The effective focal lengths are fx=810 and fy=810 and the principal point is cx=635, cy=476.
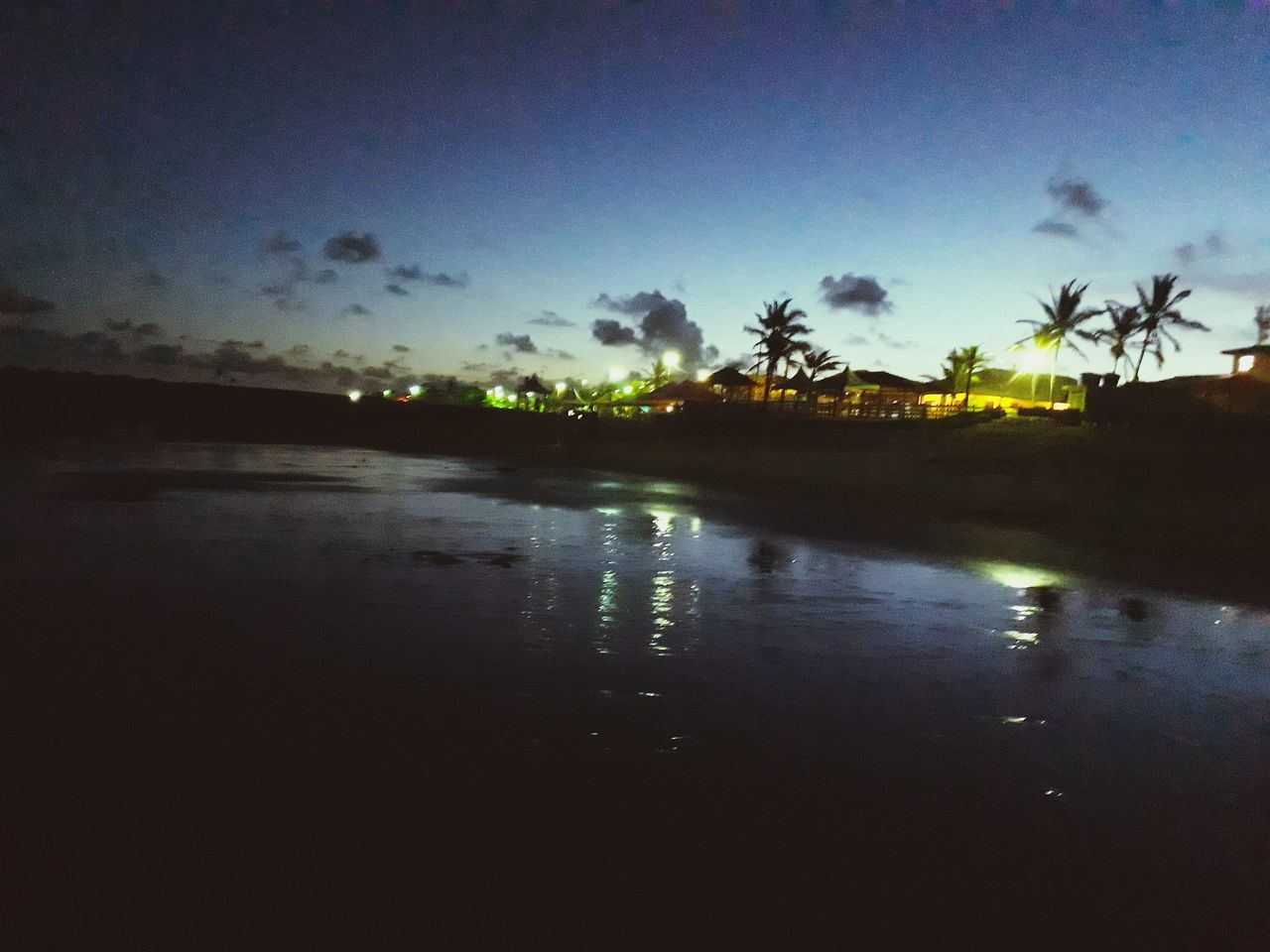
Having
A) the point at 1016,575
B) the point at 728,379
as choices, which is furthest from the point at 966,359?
the point at 1016,575

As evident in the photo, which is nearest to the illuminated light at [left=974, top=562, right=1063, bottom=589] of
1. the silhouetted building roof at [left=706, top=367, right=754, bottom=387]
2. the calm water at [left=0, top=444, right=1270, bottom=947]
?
the calm water at [left=0, top=444, right=1270, bottom=947]

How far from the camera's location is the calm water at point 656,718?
371 centimetres

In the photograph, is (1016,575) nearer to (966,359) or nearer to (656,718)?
(656,718)

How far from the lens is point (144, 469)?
24766 mm

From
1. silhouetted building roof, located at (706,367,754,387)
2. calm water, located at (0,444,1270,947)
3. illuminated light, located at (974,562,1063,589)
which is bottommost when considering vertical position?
calm water, located at (0,444,1270,947)

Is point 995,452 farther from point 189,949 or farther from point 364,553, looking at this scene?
point 189,949

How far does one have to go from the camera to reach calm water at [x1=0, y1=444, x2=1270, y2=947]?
12.2 ft

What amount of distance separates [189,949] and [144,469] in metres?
25.7

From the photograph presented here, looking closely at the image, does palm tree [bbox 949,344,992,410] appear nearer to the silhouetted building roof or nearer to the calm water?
the silhouetted building roof

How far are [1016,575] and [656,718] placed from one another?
821cm

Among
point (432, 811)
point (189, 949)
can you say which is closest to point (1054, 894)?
point (432, 811)

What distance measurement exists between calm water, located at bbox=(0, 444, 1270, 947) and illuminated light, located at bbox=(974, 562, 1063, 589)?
0.13 m

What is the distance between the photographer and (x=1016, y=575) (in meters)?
11.6

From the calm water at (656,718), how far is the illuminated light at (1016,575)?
5.3 inches
